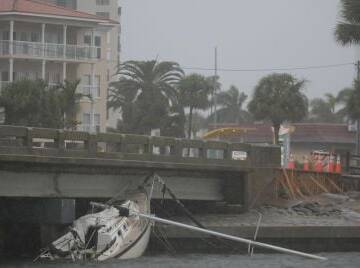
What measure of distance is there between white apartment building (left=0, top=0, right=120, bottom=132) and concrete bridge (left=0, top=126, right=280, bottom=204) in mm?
36965

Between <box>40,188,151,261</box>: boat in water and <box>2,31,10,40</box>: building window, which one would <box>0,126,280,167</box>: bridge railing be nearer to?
<box>40,188,151,261</box>: boat in water

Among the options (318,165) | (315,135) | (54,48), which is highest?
(54,48)

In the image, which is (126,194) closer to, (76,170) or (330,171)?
(76,170)

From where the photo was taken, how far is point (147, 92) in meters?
82.3

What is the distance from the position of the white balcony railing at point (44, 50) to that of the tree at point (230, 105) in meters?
92.3

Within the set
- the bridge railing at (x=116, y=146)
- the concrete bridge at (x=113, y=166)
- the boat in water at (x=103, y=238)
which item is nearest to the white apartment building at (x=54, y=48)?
the bridge railing at (x=116, y=146)

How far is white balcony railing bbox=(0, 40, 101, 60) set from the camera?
68.9 m

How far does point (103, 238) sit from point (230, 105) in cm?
14072

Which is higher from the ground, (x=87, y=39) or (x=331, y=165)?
(x=87, y=39)

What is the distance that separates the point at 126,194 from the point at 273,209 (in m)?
6.82

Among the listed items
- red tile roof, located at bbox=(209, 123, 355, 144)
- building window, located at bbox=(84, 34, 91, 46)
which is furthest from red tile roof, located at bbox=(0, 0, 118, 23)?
red tile roof, located at bbox=(209, 123, 355, 144)

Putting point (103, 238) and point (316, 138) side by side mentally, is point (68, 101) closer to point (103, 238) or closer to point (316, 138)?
point (103, 238)

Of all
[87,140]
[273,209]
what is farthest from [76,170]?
[273,209]

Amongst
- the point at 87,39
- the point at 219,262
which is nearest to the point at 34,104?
the point at 87,39
